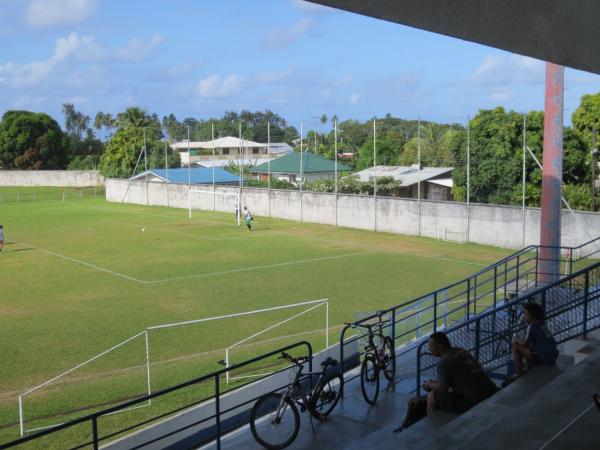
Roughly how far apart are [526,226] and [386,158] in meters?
33.5

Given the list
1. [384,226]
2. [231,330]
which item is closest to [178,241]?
[384,226]

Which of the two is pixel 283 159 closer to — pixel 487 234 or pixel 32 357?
pixel 487 234

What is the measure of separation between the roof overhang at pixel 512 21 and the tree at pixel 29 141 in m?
81.9

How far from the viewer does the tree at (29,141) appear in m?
80.1

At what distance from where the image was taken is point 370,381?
8.80 meters

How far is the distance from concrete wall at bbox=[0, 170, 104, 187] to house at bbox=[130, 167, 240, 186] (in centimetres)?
2075

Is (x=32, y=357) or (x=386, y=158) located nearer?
(x=32, y=357)

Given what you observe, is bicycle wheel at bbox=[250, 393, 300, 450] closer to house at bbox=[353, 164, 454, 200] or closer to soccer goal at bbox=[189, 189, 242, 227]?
soccer goal at bbox=[189, 189, 242, 227]

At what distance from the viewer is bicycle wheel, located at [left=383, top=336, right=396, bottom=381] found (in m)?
9.33

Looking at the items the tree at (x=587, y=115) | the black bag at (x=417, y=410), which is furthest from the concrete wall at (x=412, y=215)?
the black bag at (x=417, y=410)

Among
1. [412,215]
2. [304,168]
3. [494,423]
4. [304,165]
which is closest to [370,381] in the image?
[494,423]

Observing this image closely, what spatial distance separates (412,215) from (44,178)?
55.0 metres

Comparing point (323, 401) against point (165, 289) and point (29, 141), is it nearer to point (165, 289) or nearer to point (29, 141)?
point (165, 289)

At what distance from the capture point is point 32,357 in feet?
45.6
